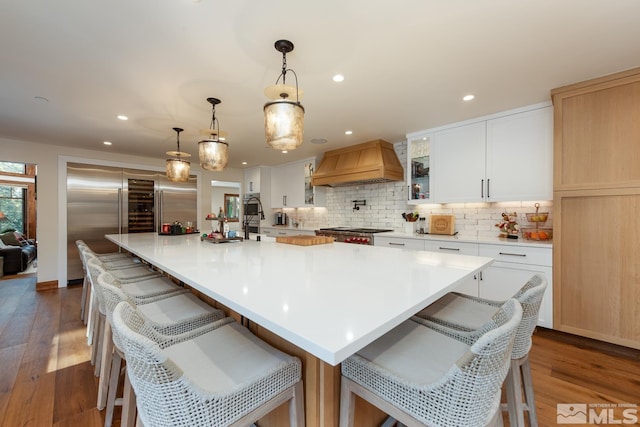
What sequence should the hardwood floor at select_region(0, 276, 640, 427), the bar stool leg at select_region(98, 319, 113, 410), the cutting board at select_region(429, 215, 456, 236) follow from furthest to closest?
the cutting board at select_region(429, 215, 456, 236) < the hardwood floor at select_region(0, 276, 640, 427) < the bar stool leg at select_region(98, 319, 113, 410)

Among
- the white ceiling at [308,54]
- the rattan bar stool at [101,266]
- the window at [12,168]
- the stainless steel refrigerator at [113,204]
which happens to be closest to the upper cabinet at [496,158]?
the white ceiling at [308,54]

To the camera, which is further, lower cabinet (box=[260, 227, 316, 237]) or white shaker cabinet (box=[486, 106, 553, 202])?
lower cabinet (box=[260, 227, 316, 237])

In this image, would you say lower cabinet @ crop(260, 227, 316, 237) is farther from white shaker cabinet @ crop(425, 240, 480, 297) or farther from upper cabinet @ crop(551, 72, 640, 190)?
upper cabinet @ crop(551, 72, 640, 190)

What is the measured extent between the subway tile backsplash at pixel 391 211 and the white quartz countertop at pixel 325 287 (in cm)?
194

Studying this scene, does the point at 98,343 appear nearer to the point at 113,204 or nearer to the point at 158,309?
the point at 158,309

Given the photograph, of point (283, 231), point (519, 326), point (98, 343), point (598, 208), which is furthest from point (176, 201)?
point (598, 208)

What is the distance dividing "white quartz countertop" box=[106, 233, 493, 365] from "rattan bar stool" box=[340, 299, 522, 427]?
0.63 feet

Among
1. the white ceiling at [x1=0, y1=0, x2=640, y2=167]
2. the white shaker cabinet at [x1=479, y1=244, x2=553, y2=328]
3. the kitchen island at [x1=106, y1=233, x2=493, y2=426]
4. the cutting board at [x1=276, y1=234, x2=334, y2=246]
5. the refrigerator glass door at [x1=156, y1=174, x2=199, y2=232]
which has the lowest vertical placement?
the white shaker cabinet at [x1=479, y1=244, x2=553, y2=328]

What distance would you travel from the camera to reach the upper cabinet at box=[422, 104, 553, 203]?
8.82 ft

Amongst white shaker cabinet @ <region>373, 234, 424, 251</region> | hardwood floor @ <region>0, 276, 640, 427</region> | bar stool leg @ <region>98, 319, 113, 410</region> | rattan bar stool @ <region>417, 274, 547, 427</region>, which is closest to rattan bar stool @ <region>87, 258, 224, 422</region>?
bar stool leg @ <region>98, 319, 113, 410</region>

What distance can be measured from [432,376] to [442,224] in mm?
2995

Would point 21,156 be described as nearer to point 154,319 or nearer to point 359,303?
point 154,319

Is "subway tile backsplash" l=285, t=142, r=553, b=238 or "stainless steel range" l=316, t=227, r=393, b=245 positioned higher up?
"subway tile backsplash" l=285, t=142, r=553, b=238

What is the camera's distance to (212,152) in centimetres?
234
